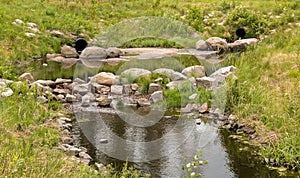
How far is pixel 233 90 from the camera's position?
39.4 ft

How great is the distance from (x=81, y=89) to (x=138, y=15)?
12583mm

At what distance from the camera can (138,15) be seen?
86.2ft

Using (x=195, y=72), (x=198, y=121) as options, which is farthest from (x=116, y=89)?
(x=198, y=121)

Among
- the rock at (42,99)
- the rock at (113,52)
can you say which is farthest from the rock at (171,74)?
the rock at (113,52)

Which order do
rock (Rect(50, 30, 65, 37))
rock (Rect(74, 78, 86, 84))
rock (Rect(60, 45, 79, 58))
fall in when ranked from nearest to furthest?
rock (Rect(74, 78, 86, 84))
rock (Rect(60, 45, 79, 58))
rock (Rect(50, 30, 65, 37))

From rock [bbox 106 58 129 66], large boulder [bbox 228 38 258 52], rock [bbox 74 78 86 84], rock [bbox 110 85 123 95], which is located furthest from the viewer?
large boulder [bbox 228 38 258 52]

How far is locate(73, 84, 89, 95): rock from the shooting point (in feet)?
46.9

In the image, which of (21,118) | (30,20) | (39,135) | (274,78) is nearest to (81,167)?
(39,135)

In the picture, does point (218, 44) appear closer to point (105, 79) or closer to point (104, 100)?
point (105, 79)

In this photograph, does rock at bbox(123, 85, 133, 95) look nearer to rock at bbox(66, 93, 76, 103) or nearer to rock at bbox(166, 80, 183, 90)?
rock at bbox(166, 80, 183, 90)

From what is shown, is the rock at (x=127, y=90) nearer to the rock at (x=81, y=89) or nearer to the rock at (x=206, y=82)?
the rock at (x=81, y=89)

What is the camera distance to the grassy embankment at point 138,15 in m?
7.57

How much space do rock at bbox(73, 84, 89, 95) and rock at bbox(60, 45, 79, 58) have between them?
18.5 ft

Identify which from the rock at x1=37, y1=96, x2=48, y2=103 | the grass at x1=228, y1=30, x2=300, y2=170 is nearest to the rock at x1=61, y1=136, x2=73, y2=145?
the rock at x1=37, y1=96, x2=48, y2=103
